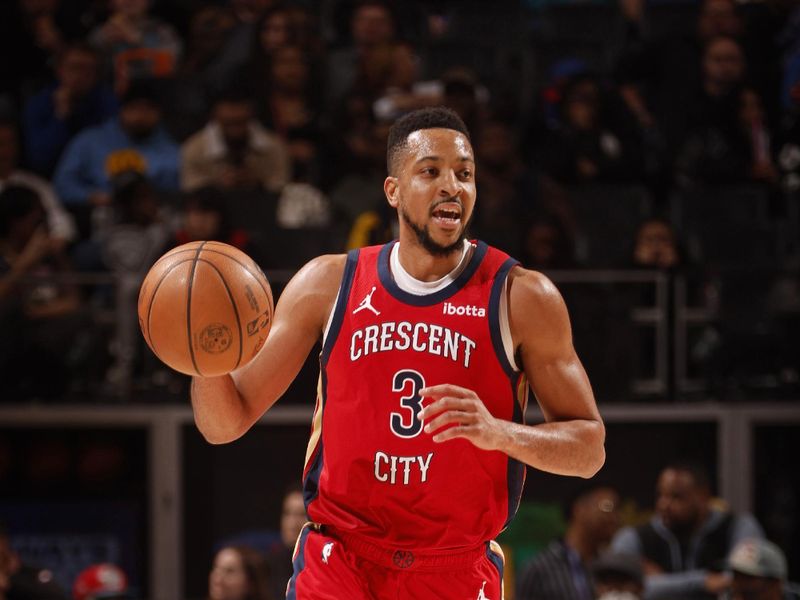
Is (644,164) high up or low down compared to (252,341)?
up

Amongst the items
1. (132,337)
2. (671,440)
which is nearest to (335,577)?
(132,337)

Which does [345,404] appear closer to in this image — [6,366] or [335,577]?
[335,577]

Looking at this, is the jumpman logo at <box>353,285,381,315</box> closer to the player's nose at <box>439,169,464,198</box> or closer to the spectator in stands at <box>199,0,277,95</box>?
the player's nose at <box>439,169,464,198</box>

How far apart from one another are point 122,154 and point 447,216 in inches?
228

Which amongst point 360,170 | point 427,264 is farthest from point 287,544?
point 427,264

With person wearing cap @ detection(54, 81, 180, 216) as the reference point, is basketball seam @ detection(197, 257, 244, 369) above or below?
below

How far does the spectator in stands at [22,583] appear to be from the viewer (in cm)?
688

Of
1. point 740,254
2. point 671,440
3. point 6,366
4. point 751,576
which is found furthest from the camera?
point 740,254

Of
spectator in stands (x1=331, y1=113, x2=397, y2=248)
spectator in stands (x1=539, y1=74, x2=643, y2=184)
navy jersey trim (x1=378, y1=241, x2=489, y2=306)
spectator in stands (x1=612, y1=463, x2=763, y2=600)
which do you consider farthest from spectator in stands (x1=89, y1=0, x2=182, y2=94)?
navy jersey trim (x1=378, y1=241, x2=489, y2=306)

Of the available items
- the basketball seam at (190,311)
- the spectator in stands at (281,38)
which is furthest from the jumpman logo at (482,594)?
the spectator in stands at (281,38)

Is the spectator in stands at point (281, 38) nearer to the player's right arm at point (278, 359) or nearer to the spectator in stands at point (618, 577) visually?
the spectator in stands at point (618, 577)

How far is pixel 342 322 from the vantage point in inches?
155

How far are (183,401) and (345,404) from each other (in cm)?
437

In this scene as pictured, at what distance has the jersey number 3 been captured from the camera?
3.79m
